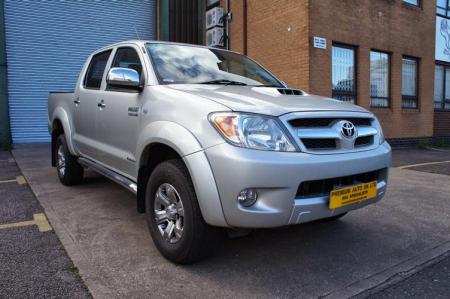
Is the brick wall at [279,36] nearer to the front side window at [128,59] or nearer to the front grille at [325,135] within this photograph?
the front side window at [128,59]

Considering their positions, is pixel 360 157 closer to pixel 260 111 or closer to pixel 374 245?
pixel 260 111

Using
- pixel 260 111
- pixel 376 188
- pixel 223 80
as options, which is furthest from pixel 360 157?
pixel 223 80

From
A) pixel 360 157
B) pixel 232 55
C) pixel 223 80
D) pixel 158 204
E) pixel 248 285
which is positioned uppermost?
pixel 232 55

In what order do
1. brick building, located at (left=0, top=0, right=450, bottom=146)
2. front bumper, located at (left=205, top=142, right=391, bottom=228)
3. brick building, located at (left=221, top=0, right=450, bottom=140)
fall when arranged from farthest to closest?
1. brick building, located at (left=0, top=0, right=450, bottom=146)
2. brick building, located at (left=221, top=0, right=450, bottom=140)
3. front bumper, located at (left=205, top=142, right=391, bottom=228)

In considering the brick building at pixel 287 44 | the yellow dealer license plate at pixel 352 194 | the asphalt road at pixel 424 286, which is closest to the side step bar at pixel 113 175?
the yellow dealer license plate at pixel 352 194

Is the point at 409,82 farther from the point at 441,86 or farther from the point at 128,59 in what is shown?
the point at 128,59

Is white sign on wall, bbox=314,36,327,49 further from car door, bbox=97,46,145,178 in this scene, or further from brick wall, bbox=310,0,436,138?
car door, bbox=97,46,145,178

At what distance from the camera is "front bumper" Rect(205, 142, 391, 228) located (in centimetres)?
274

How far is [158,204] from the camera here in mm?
3441

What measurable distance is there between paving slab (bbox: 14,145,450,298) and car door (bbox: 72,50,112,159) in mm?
727

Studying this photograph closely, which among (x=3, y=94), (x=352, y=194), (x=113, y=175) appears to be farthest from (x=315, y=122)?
(x=3, y=94)

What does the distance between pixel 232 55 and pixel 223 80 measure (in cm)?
91

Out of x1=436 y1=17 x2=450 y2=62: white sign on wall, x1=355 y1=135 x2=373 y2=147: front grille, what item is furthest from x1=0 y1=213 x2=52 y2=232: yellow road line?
x1=436 y1=17 x2=450 y2=62: white sign on wall

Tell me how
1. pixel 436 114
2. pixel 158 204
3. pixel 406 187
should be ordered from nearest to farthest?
1. pixel 158 204
2. pixel 406 187
3. pixel 436 114
